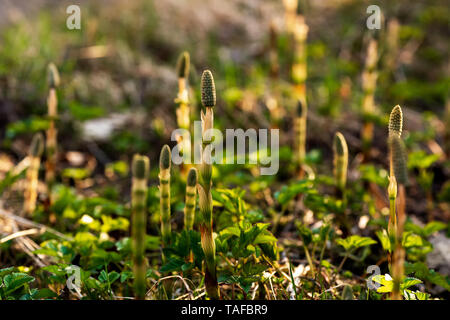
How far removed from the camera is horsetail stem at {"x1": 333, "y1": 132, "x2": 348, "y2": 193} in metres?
1.99

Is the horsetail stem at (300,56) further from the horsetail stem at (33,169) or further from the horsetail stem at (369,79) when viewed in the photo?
the horsetail stem at (33,169)

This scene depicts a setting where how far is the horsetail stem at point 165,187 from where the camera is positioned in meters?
1.44

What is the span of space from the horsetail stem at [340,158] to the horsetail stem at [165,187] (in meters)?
0.89

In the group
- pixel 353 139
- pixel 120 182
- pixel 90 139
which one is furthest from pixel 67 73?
pixel 353 139

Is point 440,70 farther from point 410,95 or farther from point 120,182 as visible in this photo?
point 120,182

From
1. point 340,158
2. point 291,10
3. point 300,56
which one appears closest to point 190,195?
point 340,158

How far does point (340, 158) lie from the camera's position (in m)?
2.03

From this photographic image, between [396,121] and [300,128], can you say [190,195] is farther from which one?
[300,128]

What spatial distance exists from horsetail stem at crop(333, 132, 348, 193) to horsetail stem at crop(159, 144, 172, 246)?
2.92 feet

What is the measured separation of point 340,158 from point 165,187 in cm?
93

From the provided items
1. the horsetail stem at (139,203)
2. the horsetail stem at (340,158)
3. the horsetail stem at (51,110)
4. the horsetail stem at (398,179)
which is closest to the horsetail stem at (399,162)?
the horsetail stem at (398,179)

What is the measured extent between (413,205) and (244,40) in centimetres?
373

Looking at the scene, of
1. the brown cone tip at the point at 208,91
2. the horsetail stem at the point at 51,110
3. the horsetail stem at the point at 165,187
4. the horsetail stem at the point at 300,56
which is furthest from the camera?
the horsetail stem at the point at 300,56
